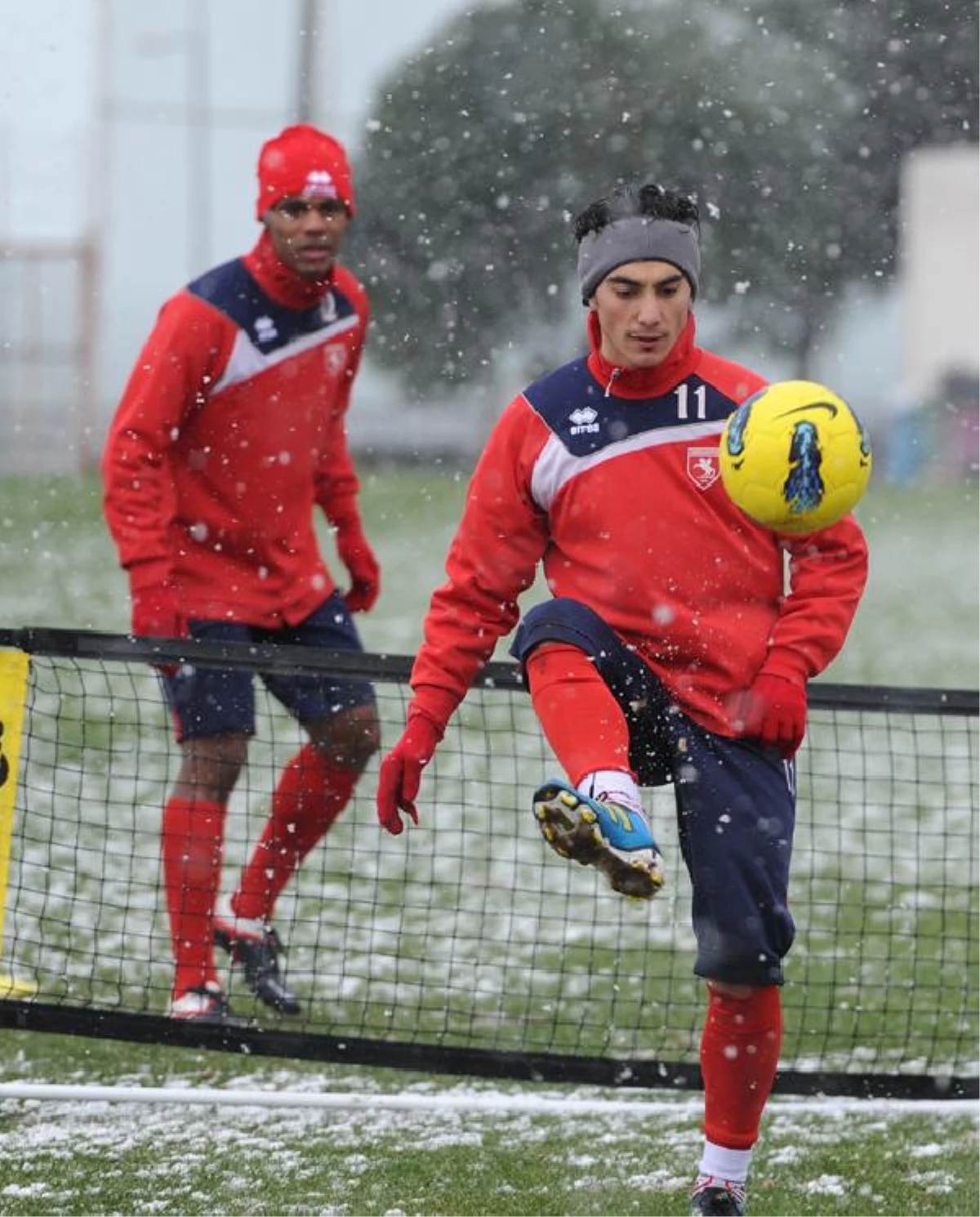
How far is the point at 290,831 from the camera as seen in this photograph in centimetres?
614

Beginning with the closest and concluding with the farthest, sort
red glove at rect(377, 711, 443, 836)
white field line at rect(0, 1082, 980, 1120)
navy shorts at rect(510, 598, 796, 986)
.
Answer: navy shorts at rect(510, 598, 796, 986)
red glove at rect(377, 711, 443, 836)
white field line at rect(0, 1082, 980, 1120)

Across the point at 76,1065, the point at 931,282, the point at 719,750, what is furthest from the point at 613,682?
the point at 931,282

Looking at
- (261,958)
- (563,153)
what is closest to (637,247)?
(261,958)

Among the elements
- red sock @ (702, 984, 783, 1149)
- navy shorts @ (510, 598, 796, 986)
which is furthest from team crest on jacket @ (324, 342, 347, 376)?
red sock @ (702, 984, 783, 1149)

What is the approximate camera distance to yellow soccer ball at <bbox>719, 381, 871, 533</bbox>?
4.01m

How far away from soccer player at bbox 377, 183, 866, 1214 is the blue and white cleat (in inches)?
10.4

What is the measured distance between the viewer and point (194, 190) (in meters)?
40.9

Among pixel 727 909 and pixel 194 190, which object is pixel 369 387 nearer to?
pixel 194 190

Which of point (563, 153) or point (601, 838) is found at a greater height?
point (563, 153)

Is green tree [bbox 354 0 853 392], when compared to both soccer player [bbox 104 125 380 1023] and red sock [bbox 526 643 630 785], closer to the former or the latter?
soccer player [bbox 104 125 380 1023]

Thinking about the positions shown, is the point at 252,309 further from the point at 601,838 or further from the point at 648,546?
the point at 601,838

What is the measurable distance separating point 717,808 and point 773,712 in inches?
Result: 8.3

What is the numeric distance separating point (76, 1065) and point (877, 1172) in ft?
6.81

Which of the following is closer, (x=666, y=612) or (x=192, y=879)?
(x=666, y=612)
